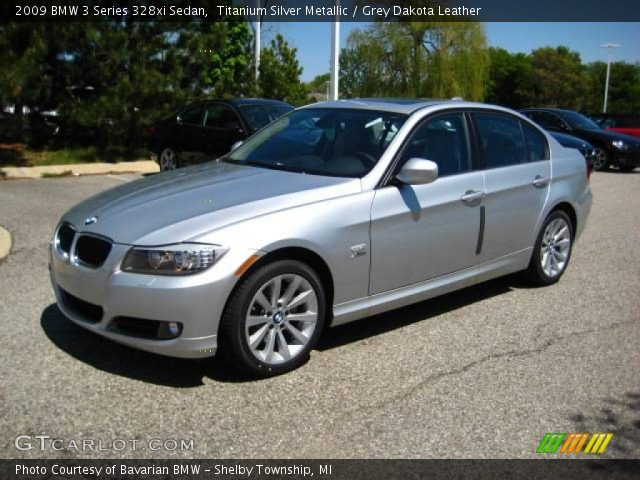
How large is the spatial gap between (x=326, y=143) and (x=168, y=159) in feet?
25.8

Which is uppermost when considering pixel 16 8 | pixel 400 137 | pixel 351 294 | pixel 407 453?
pixel 16 8

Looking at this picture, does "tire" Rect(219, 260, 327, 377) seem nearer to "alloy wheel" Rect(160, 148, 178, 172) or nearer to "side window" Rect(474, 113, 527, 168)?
"side window" Rect(474, 113, 527, 168)

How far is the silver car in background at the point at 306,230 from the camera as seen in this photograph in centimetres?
384

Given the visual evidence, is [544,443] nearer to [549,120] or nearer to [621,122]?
[549,120]

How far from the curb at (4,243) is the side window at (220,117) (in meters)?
4.30

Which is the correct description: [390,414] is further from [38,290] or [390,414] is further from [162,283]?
[38,290]

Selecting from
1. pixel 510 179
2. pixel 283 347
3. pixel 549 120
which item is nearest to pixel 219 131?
pixel 510 179

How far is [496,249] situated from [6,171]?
10.4 metres

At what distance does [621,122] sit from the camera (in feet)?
73.2

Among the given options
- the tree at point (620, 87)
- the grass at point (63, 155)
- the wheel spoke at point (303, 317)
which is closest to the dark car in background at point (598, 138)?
the grass at point (63, 155)

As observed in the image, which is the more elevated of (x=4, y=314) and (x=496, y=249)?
(x=496, y=249)

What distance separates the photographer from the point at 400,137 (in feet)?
15.9

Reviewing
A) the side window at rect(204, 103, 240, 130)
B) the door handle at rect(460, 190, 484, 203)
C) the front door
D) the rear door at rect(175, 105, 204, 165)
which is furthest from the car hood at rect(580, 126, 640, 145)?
the door handle at rect(460, 190, 484, 203)

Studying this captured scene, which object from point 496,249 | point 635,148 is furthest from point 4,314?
point 635,148
